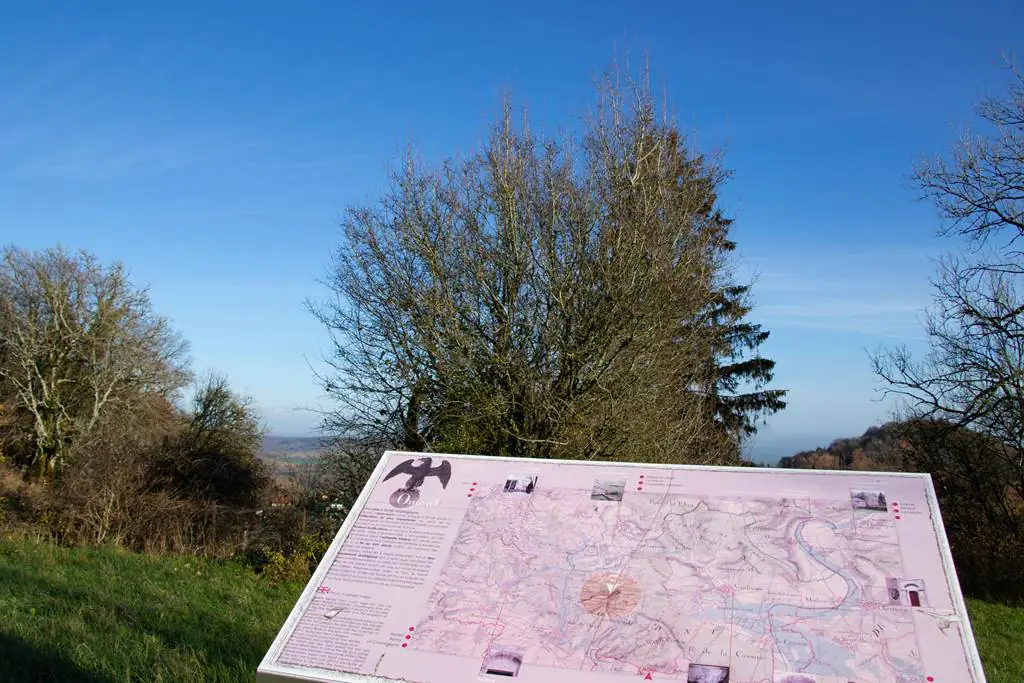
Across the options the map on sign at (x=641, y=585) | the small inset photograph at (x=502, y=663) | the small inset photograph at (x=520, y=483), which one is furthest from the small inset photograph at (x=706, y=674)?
the small inset photograph at (x=520, y=483)

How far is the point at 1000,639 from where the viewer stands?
9555 millimetres

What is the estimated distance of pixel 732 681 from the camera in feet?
10.5

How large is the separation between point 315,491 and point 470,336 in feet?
14.6

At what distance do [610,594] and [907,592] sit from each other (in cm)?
127

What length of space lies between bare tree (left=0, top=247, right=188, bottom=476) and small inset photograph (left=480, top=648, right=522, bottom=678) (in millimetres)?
23517

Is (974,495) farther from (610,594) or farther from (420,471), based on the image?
(610,594)

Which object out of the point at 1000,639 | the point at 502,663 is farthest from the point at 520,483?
the point at 1000,639

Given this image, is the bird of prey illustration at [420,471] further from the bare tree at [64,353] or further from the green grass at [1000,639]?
the bare tree at [64,353]

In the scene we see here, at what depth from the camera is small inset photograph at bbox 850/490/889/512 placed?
12.3ft

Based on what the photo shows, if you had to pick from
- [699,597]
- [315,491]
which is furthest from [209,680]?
[315,491]

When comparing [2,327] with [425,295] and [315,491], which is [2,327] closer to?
[315,491]

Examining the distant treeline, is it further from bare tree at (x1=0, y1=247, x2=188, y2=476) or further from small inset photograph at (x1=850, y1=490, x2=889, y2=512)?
bare tree at (x1=0, y1=247, x2=188, y2=476)

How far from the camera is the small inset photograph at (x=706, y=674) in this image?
126 inches

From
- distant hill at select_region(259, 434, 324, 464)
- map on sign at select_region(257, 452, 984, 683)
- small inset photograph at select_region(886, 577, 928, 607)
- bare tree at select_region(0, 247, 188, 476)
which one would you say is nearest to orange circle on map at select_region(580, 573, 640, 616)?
map on sign at select_region(257, 452, 984, 683)
